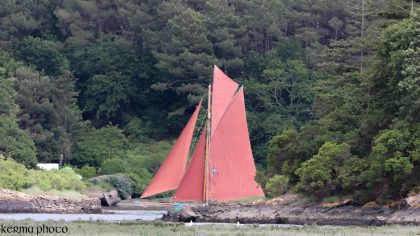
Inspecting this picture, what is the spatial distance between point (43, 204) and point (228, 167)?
10.7 meters

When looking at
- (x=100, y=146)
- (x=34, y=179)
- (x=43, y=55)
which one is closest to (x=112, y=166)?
(x=100, y=146)

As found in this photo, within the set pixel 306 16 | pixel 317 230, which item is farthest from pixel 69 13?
pixel 317 230

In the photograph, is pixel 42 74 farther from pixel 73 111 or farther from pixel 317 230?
pixel 317 230

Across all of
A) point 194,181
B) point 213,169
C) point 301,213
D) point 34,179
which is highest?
point 34,179

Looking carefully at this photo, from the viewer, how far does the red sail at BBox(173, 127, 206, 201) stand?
62844 mm

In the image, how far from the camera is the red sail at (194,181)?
6284cm

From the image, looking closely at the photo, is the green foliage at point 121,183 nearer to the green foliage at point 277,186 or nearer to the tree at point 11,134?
the tree at point 11,134

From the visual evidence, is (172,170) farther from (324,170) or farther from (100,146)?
(100,146)

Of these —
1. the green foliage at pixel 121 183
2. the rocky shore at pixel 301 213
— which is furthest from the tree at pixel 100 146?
the rocky shore at pixel 301 213

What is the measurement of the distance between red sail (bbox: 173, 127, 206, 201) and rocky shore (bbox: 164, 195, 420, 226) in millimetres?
3161

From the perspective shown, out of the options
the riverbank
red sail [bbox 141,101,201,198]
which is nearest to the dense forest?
red sail [bbox 141,101,201,198]

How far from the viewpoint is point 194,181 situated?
208 ft

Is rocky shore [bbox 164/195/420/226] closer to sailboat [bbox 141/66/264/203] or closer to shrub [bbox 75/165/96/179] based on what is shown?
sailboat [bbox 141/66/264/203]

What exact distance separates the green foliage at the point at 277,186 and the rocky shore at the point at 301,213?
117cm
